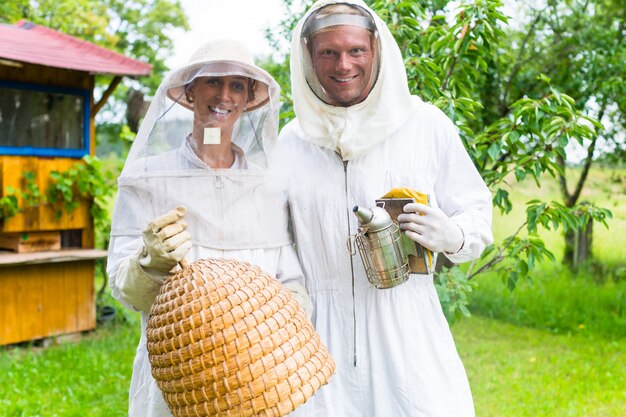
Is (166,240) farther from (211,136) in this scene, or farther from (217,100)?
(217,100)

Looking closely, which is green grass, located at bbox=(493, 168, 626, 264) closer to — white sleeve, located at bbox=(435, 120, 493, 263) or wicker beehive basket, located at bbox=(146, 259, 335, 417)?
white sleeve, located at bbox=(435, 120, 493, 263)

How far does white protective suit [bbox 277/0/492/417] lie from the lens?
205 centimetres

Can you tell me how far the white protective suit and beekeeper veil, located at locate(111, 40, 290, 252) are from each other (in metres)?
0.11

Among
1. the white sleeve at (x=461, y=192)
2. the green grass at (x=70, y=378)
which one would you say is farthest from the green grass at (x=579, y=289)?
the white sleeve at (x=461, y=192)

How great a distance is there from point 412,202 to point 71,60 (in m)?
5.26

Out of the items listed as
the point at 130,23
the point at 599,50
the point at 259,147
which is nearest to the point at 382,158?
the point at 259,147

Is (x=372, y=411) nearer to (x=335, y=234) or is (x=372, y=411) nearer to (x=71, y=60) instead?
(x=335, y=234)

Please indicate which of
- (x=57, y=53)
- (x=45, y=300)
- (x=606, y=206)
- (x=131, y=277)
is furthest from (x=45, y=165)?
(x=606, y=206)

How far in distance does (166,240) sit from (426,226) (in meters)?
0.77

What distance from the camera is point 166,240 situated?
70.2 inches

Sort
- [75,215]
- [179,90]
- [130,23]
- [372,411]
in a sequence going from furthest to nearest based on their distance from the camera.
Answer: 1. [130,23]
2. [75,215]
3. [179,90]
4. [372,411]

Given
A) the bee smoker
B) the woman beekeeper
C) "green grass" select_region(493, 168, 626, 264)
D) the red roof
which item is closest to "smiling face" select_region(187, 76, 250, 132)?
the woman beekeeper

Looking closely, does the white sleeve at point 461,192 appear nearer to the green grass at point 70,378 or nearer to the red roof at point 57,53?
the green grass at point 70,378

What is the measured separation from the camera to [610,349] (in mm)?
5891
